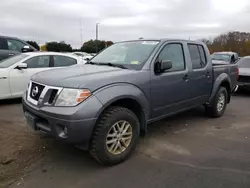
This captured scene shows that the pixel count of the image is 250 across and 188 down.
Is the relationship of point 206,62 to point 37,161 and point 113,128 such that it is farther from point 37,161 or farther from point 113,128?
point 37,161

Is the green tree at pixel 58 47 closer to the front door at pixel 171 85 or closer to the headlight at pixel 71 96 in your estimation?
the front door at pixel 171 85

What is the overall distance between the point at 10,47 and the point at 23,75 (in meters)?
3.34

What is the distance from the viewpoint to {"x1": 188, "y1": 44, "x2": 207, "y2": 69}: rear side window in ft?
16.9

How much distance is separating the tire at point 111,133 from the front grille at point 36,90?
89 centimetres

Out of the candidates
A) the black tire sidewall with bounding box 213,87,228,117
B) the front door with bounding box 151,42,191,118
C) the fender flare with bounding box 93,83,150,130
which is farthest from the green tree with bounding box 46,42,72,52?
the fender flare with bounding box 93,83,150,130

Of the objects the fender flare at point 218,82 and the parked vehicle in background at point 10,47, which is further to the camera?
the parked vehicle in background at point 10,47

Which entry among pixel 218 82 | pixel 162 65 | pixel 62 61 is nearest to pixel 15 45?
pixel 62 61

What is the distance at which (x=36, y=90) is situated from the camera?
359cm

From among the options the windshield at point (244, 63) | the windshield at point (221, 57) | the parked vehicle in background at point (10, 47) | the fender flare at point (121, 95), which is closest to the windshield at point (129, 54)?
the fender flare at point (121, 95)

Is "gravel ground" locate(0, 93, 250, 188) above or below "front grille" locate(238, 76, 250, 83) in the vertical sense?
below

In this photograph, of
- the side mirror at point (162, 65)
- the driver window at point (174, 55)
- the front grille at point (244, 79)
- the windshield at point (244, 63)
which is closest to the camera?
the side mirror at point (162, 65)

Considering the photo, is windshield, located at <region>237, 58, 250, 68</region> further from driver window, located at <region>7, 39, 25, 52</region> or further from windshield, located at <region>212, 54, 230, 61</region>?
driver window, located at <region>7, 39, 25, 52</region>

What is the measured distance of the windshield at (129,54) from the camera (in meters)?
4.16

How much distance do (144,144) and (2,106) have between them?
4.05m
